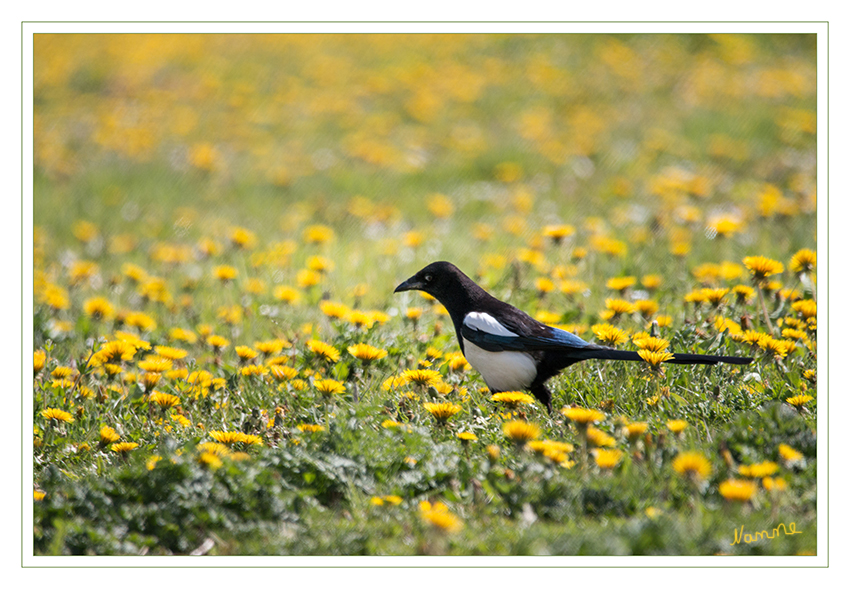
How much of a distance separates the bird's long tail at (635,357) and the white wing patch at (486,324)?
0.34m

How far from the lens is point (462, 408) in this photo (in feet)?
11.1

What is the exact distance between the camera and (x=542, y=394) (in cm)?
346

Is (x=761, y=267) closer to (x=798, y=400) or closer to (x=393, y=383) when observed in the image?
(x=798, y=400)

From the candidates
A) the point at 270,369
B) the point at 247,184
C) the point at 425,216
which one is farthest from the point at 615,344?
the point at 247,184

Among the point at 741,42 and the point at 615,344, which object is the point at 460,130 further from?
the point at 615,344

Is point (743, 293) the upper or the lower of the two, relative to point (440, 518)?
upper

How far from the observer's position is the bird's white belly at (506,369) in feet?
11.2

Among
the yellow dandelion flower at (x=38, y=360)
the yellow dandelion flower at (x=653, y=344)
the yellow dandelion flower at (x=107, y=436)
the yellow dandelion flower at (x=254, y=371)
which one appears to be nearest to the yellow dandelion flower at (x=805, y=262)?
the yellow dandelion flower at (x=653, y=344)

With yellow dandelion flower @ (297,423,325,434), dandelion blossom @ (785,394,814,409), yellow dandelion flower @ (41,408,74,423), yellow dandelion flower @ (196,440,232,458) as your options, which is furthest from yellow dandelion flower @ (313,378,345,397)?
dandelion blossom @ (785,394,814,409)

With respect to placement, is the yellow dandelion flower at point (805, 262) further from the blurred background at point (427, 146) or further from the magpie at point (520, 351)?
the blurred background at point (427, 146)

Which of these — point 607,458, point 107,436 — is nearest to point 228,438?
point 107,436

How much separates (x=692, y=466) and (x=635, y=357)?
0.80m
